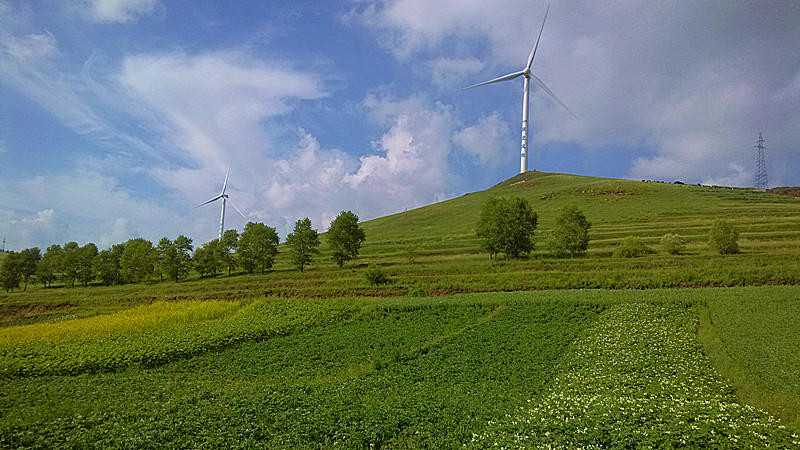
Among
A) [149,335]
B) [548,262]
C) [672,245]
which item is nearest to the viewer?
[149,335]

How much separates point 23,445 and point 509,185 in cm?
17783

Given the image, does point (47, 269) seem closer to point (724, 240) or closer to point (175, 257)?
point (175, 257)

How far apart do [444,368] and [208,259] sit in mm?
81272

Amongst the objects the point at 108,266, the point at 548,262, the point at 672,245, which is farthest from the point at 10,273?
the point at 672,245

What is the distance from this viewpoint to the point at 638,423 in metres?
13.7

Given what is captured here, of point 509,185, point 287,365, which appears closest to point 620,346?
point 287,365

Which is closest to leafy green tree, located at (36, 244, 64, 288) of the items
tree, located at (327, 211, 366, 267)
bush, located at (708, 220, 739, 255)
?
tree, located at (327, 211, 366, 267)

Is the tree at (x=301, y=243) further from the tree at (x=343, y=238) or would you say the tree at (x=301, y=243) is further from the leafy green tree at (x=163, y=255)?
the leafy green tree at (x=163, y=255)

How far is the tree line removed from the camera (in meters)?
86.4

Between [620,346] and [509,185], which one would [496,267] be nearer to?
[620,346]

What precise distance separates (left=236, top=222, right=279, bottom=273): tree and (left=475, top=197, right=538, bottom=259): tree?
45502 millimetres

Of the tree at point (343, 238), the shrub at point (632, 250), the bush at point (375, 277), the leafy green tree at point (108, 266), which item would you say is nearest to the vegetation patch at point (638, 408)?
the bush at point (375, 277)

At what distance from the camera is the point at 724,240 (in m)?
63.6

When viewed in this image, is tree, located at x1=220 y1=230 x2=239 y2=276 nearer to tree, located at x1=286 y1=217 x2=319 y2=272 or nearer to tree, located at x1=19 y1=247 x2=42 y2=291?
tree, located at x1=286 y1=217 x2=319 y2=272
